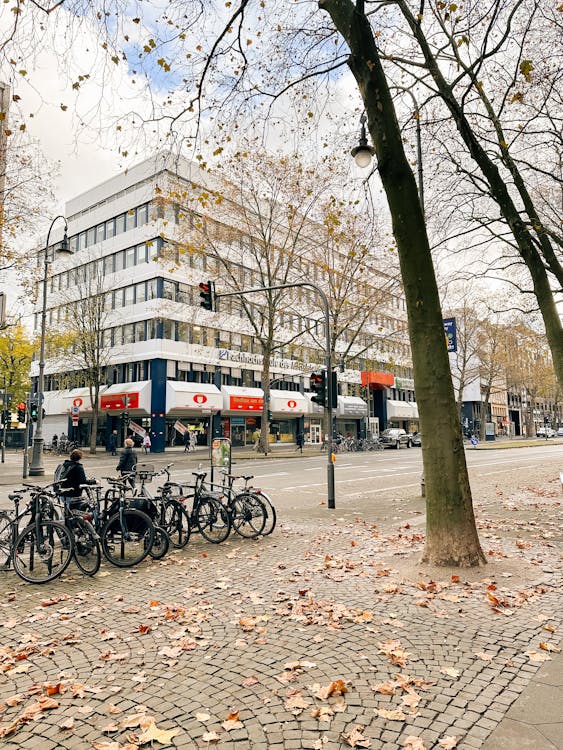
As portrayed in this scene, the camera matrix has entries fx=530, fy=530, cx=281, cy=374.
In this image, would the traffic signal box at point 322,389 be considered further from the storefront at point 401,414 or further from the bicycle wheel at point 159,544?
the storefront at point 401,414

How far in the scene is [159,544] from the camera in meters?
7.63

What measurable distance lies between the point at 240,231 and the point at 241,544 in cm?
2471

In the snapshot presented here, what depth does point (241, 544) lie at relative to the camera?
852cm

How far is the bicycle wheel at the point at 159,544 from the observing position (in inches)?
292

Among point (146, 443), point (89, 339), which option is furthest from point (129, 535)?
point (89, 339)

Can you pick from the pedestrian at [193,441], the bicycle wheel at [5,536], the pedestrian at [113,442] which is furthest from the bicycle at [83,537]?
the pedestrian at [193,441]

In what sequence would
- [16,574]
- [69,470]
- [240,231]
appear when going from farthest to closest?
[240,231]
[69,470]
[16,574]

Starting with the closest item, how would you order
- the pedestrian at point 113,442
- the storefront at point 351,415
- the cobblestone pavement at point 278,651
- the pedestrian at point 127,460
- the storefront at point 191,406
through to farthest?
the cobblestone pavement at point 278,651, the pedestrian at point 127,460, the pedestrian at point 113,442, the storefront at point 191,406, the storefront at point 351,415

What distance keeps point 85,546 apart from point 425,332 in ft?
17.3

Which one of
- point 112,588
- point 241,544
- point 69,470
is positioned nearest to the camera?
point 112,588

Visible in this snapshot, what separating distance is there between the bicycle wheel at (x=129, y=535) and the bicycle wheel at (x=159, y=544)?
0.13 metres

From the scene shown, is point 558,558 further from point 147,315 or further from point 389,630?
point 147,315

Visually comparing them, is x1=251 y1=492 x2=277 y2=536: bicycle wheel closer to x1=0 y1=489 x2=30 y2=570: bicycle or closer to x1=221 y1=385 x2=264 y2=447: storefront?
x1=0 y1=489 x2=30 y2=570: bicycle

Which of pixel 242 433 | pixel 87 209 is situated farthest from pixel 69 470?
pixel 87 209
